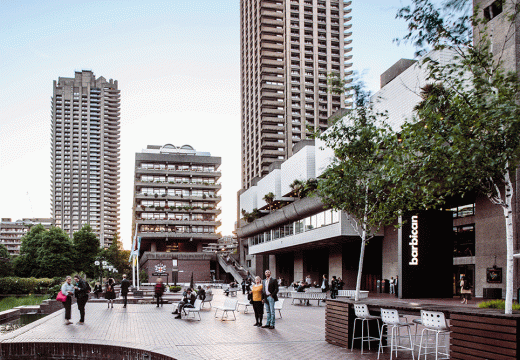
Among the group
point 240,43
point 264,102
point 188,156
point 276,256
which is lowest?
point 276,256

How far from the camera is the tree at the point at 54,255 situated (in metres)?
63.7

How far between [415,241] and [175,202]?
211 feet

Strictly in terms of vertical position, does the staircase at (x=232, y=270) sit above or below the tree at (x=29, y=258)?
below

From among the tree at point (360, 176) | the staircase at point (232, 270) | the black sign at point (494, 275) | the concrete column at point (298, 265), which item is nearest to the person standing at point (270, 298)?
the tree at point (360, 176)

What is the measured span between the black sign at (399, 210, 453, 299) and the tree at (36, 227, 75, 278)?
49.8 metres

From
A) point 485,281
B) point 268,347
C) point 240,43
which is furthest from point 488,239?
point 240,43

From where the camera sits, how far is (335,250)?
44.7 metres

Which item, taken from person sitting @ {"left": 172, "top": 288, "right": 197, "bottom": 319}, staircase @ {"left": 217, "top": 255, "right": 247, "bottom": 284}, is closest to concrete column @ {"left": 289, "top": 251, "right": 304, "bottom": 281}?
staircase @ {"left": 217, "top": 255, "right": 247, "bottom": 284}

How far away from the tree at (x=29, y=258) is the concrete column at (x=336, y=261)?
3894cm

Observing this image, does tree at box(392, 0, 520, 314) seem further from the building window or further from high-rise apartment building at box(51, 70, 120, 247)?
high-rise apartment building at box(51, 70, 120, 247)

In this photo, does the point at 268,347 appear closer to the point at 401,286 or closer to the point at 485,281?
the point at 401,286

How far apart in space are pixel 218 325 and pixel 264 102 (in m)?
86.7

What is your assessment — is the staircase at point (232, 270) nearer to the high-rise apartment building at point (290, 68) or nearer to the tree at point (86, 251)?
the tree at point (86, 251)

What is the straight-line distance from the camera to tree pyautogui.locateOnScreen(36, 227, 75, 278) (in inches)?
2507
